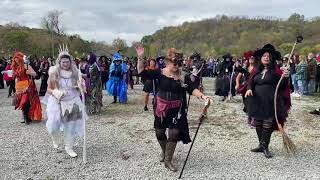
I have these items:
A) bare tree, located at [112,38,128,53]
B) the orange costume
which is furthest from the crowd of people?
bare tree, located at [112,38,128,53]

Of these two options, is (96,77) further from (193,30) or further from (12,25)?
(193,30)

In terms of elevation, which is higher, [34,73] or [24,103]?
[34,73]

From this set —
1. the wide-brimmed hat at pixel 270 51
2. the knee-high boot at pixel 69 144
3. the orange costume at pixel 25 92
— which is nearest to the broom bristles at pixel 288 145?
the wide-brimmed hat at pixel 270 51

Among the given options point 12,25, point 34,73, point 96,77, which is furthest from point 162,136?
point 12,25

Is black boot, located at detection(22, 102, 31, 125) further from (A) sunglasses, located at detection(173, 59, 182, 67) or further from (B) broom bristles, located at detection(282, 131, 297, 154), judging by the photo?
(B) broom bristles, located at detection(282, 131, 297, 154)

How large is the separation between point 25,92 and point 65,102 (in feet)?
10.4

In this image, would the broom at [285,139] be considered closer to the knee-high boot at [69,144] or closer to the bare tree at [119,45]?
the knee-high boot at [69,144]

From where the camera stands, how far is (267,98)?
22.6 ft

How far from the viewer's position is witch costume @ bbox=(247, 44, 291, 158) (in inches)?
271

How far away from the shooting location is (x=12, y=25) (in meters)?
95.2

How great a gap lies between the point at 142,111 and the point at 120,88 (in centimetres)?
205

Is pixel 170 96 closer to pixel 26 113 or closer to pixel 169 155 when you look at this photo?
pixel 169 155

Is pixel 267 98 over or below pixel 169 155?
over

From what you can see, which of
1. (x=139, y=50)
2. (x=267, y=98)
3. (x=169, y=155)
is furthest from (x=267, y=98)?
(x=139, y=50)
